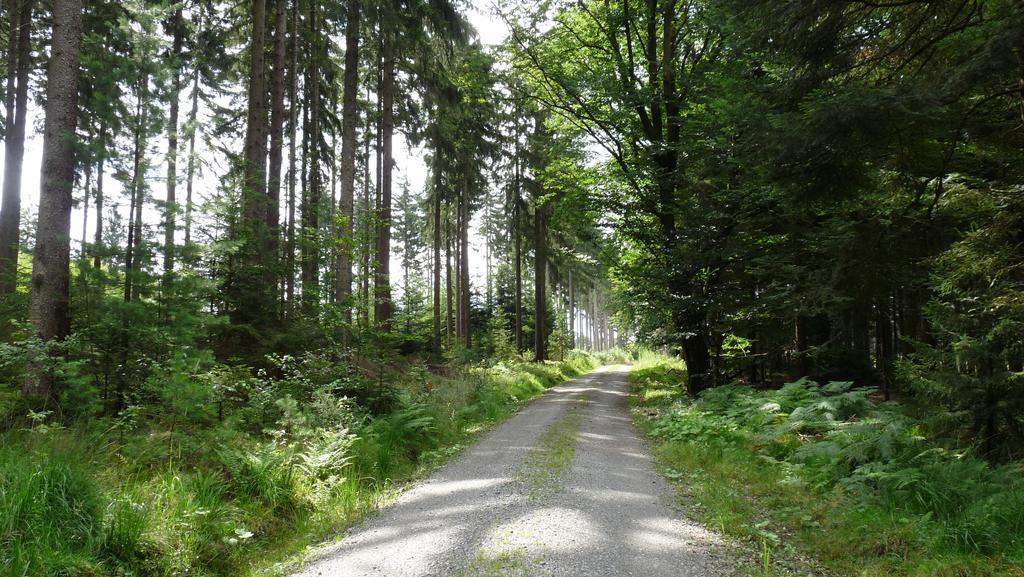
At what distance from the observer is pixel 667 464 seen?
24.0 ft

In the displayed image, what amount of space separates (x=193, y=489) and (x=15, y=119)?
16.2m

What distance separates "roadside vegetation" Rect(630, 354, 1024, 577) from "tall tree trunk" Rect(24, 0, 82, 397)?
880 centimetres

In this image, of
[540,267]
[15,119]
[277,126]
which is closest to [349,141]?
[277,126]

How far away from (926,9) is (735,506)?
5.93 metres

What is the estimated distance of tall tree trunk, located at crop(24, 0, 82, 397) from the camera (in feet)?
21.4

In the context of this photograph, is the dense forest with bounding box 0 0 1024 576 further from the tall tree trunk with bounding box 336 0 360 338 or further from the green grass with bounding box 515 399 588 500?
the green grass with bounding box 515 399 588 500

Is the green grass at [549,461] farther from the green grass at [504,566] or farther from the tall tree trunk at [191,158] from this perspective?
the tall tree trunk at [191,158]

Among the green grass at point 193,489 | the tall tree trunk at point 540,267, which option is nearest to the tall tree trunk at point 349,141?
the green grass at point 193,489

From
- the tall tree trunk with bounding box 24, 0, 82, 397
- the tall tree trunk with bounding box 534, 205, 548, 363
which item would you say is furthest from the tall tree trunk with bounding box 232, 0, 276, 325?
the tall tree trunk with bounding box 534, 205, 548, 363

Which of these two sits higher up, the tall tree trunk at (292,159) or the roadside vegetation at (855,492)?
the tall tree trunk at (292,159)

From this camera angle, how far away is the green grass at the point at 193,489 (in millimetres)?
3328

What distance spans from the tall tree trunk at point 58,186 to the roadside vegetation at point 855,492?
8804 millimetres

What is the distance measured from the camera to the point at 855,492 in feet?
15.9

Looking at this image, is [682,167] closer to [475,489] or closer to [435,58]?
[435,58]
